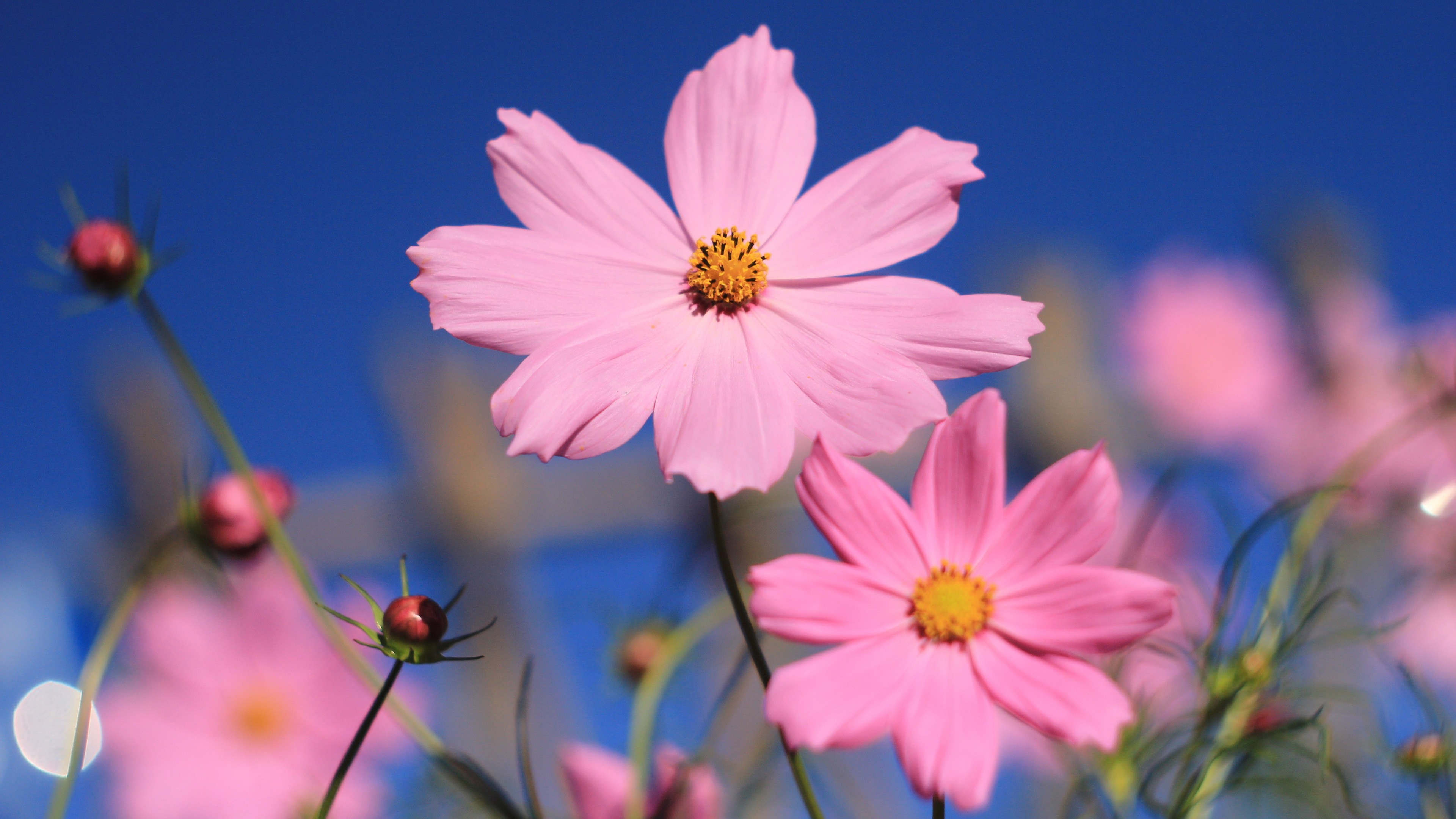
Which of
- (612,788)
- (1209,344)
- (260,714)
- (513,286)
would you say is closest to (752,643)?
(513,286)

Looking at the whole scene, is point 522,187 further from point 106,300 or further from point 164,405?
point 164,405

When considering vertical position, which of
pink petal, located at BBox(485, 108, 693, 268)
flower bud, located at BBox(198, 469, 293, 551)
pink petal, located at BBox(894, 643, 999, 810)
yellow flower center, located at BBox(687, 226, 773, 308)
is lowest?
pink petal, located at BBox(894, 643, 999, 810)

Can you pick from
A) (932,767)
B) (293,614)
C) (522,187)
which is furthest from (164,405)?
(932,767)

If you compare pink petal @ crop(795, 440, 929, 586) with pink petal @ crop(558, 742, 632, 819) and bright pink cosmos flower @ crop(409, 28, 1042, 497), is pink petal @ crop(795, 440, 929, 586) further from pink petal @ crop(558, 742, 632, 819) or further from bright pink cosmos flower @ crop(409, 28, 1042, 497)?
pink petal @ crop(558, 742, 632, 819)

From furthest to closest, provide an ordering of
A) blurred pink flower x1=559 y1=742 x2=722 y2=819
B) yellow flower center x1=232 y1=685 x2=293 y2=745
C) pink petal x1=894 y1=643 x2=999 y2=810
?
yellow flower center x1=232 y1=685 x2=293 y2=745
blurred pink flower x1=559 y1=742 x2=722 y2=819
pink petal x1=894 y1=643 x2=999 y2=810

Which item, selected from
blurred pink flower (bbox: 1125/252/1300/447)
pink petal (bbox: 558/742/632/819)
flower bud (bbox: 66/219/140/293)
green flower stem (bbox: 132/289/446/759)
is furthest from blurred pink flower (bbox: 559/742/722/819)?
blurred pink flower (bbox: 1125/252/1300/447)

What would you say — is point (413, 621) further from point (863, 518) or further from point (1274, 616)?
point (1274, 616)
